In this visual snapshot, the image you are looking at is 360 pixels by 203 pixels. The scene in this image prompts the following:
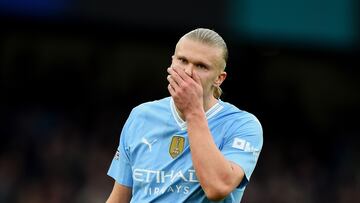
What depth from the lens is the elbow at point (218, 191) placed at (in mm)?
4242

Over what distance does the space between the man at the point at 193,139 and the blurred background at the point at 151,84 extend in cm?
628

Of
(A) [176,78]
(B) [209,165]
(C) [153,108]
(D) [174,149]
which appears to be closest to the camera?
(B) [209,165]

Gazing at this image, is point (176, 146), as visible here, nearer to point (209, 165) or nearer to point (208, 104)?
point (208, 104)

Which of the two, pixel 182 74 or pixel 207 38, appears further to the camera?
pixel 207 38

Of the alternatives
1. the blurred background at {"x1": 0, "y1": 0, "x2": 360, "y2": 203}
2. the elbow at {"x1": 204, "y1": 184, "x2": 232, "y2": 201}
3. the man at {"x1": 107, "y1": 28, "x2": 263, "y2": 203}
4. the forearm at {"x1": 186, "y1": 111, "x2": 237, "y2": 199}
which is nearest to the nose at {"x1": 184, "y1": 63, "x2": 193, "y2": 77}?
the man at {"x1": 107, "y1": 28, "x2": 263, "y2": 203}

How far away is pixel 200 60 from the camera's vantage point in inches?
176

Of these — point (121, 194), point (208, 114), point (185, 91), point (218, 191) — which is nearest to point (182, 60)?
point (185, 91)

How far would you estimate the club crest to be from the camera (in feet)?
15.0

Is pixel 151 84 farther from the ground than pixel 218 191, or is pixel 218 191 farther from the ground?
pixel 218 191

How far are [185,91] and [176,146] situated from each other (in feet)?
1.34

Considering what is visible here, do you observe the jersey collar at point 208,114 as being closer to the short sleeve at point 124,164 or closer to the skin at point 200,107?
the skin at point 200,107
